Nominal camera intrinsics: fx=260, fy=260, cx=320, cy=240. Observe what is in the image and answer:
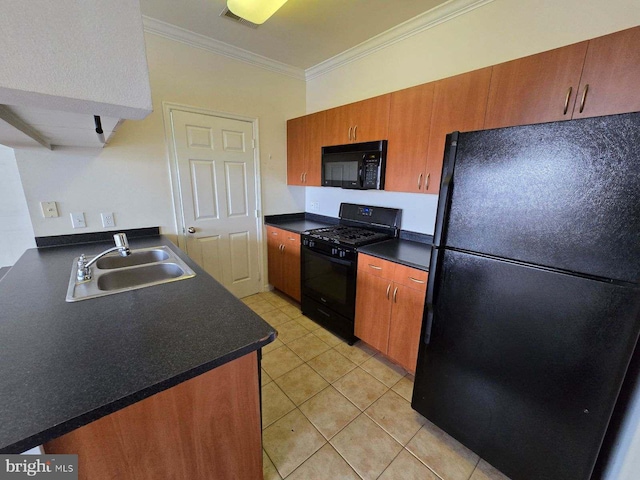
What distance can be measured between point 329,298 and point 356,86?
7.11 ft

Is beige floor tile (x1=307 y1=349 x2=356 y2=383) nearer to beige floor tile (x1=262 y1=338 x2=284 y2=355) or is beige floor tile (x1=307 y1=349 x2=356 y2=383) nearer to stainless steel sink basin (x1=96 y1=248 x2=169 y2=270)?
beige floor tile (x1=262 y1=338 x2=284 y2=355)

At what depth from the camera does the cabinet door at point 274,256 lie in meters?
3.08

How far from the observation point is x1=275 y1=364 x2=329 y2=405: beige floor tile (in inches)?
71.1

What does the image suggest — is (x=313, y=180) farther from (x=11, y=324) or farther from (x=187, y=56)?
(x=11, y=324)

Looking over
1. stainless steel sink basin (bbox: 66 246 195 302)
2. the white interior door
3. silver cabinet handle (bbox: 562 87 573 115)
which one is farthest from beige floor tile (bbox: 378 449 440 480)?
the white interior door

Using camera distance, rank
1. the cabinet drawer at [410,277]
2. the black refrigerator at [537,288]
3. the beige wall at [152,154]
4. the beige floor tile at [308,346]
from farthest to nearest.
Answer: the beige floor tile at [308,346], the beige wall at [152,154], the cabinet drawer at [410,277], the black refrigerator at [537,288]

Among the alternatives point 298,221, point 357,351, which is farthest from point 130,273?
point 298,221

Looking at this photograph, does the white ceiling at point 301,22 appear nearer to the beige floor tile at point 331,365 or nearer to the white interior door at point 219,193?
the white interior door at point 219,193

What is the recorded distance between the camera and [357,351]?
7.47 ft

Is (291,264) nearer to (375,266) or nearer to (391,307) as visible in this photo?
(375,266)

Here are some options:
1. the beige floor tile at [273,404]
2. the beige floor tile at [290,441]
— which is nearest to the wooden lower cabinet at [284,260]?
the beige floor tile at [273,404]

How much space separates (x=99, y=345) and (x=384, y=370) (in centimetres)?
186

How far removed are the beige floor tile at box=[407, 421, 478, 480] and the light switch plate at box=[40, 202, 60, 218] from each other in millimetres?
2887

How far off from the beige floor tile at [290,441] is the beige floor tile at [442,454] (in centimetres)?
55
